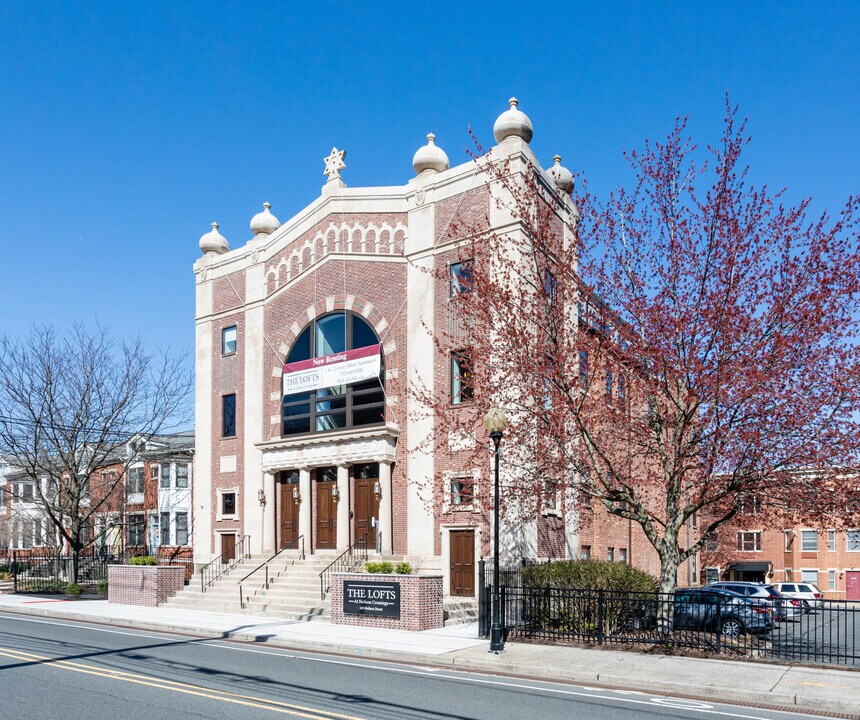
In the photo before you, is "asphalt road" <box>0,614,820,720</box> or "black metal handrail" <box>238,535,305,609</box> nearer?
"asphalt road" <box>0,614,820,720</box>

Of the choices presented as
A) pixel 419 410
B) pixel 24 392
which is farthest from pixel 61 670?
pixel 24 392

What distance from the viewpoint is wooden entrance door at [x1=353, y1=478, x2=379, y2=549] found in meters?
29.0

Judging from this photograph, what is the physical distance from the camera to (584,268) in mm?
20000

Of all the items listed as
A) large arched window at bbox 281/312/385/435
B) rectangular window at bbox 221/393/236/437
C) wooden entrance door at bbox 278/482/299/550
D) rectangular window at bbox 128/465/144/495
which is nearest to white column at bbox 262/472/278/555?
wooden entrance door at bbox 278/482/299/550

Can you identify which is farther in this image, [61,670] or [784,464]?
[784,464]

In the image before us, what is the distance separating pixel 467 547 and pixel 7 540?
50.2 metres

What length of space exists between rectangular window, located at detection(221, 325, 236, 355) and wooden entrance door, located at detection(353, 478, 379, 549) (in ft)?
29.8

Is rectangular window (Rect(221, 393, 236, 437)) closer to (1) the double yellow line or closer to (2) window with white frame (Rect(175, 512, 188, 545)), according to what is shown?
(1) the double yellow line

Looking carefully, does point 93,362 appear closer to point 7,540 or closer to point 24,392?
point 24,392

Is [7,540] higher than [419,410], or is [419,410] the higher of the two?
[419,410]

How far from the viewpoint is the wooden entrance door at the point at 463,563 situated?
26.5 meters

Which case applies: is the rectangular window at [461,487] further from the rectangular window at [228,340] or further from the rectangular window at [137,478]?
the rectangular window at [137,478]

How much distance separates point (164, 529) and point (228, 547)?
21128mm

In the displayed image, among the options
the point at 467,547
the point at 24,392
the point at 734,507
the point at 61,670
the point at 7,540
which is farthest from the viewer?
the point at 7,540
